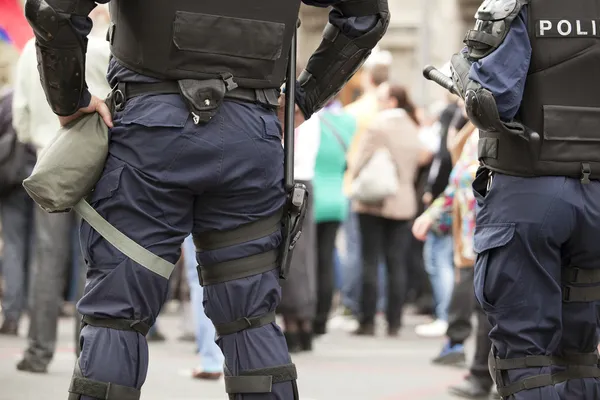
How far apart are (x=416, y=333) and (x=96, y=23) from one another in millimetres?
5373

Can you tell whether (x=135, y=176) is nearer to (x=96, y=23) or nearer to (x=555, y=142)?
(x=555, y=142)

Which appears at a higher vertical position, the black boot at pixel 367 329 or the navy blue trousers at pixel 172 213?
the navy blue trousers at pixel 172 213

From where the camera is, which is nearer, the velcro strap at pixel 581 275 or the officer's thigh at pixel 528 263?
the officer's thigh at pixel 528 263

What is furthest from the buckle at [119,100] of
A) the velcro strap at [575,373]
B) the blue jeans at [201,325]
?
the blue jeans at [201,325]

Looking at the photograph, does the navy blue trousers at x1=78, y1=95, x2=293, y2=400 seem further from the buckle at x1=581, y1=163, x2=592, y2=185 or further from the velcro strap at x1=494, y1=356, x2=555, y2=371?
the buckle at x1=581, y1=163, x2=592, y2=185

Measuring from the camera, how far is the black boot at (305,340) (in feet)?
34.1

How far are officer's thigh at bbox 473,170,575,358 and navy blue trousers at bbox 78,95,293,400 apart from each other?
1.25 m

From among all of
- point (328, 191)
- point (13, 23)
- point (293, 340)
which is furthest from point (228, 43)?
point (13, 23)

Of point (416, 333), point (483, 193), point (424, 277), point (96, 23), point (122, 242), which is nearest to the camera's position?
point (122, 242)

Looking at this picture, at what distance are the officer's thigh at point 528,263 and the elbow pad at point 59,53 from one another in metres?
1.82

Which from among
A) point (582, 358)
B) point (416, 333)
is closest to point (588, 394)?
point (582, 358)

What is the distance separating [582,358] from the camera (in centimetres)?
547

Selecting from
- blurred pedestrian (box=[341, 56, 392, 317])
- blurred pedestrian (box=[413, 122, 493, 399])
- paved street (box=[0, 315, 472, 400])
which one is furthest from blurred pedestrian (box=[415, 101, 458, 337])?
blurred pedestrian (box=[413, 122, 493, 399])

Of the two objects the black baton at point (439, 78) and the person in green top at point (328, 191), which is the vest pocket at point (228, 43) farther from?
the person in green top at point (328, 191)
